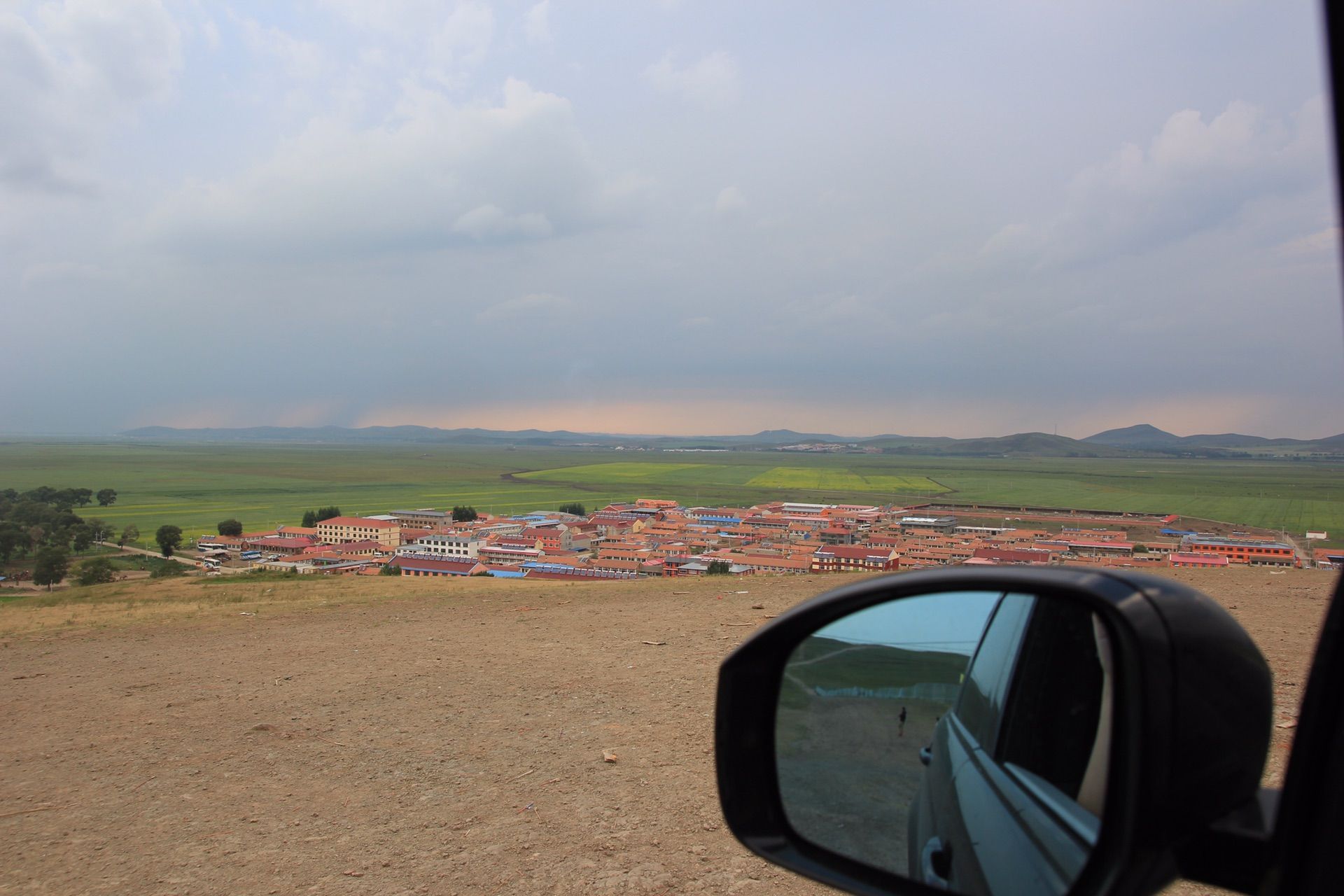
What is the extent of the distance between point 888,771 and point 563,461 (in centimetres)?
14760

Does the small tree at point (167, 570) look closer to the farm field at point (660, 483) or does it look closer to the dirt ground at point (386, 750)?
the dirt ground at point (386, 750)

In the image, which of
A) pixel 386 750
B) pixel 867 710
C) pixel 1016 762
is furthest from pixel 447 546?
pixel 1016 762

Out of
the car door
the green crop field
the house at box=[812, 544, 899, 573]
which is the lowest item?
the green crop field

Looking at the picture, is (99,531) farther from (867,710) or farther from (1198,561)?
(867,710)

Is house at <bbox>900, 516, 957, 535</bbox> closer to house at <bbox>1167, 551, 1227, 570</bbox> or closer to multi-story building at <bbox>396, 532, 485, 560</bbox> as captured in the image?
house at <bbox>1167, 551, 1227, 570</bbox>

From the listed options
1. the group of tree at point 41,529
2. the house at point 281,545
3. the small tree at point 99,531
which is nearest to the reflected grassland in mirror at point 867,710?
the group of tree at point 41,529

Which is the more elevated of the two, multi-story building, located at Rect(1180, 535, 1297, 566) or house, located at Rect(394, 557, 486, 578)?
multi-story building, located at Rect(1180, 535, 1297, 566)

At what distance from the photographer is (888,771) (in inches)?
72.7

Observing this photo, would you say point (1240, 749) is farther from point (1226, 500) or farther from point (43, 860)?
point (1226, 500)

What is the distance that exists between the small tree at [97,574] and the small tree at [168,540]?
27.8 ft

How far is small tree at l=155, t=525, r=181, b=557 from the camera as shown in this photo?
113 feet

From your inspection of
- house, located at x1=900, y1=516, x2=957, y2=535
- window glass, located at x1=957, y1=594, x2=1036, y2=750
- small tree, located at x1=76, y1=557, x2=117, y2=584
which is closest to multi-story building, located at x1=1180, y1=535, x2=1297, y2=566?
house, located at x1=900, y1=516, x2=957, y2=535

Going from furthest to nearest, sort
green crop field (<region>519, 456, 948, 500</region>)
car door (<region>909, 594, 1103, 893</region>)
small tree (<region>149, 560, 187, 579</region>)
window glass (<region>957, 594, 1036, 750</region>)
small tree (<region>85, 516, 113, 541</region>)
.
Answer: green crop field (<region>519, 456, 948, 500</region>)
small tree (<region>85, 516, 113, 541</region>)
small tree (<region>149, 560, 187, 579</region>)
window glass (<region>957, 594, 1036, 750</region>)
car door (<region>909, 594, 1103, 893</region>)

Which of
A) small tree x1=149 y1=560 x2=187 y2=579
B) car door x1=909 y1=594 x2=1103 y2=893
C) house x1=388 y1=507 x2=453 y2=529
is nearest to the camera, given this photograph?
car door x1=909 y1=594 x2=1103 y2=893
